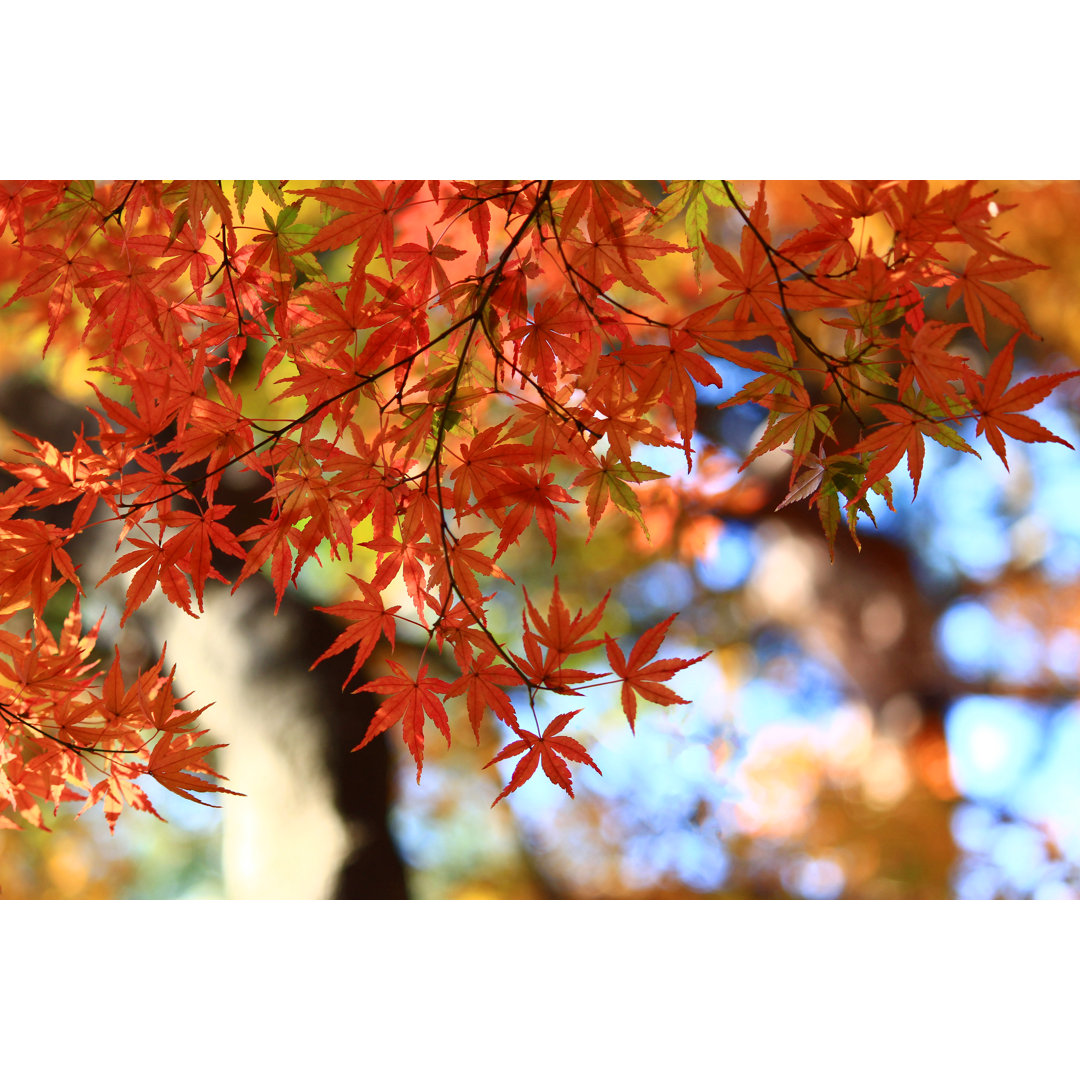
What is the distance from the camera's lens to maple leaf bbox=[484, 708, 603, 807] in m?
0.94

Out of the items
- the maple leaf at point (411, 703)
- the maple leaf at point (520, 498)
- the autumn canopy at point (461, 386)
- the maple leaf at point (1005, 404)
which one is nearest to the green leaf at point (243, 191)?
the autumn canopy at point (461, 386)

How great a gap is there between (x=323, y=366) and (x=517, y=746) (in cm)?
47

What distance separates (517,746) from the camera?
0.95m

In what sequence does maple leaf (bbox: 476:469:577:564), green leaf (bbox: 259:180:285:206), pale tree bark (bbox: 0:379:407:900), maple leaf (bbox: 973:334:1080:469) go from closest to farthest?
maple leaf (bbox: 973:334:1080:469) < maple leaf (bbox: 476:469:577:564) < green leaf (bbox: 259:180:285:206) < pale tree bark (bbox: 0:379:407:900)

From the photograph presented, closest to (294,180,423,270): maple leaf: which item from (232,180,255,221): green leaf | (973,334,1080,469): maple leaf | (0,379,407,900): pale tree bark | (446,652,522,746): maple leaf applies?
(232,180,255,221): green leaf

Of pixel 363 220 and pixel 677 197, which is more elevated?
pixel 677 197

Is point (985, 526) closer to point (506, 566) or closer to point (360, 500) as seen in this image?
point (506, 566)

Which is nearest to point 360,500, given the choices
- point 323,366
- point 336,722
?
point 323,366

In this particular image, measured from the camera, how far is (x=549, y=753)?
95 centimetres

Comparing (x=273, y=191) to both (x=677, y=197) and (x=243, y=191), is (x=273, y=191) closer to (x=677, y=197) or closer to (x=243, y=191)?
(x=243, y=191)

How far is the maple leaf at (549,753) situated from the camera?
3.08ft

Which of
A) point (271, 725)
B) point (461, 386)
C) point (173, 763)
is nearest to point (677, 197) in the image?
point (461, 386)

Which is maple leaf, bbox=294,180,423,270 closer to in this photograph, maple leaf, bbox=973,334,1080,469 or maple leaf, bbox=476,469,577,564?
maple leaf, bbox=476,469,577,564
